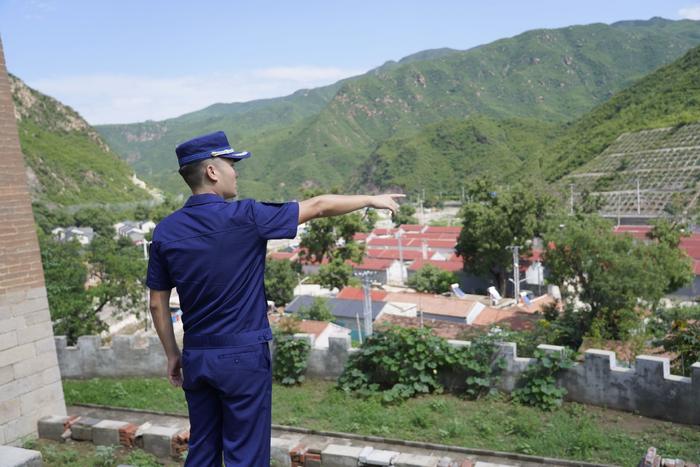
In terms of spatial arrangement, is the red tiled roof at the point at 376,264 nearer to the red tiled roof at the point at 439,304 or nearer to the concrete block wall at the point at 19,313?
the red tiled roof at the point at 439,304

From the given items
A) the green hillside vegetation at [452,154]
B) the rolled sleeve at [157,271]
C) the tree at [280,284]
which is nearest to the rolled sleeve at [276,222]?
the rolled sleeve at [157,271]

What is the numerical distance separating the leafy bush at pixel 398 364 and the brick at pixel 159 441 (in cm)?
274

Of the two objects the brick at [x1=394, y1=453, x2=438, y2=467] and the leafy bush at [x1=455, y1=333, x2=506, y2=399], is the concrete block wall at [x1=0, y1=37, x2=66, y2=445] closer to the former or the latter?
the brick at [x1=394, y1=453, x2=438, y2=467]

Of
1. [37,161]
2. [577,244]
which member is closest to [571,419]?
[577,244]

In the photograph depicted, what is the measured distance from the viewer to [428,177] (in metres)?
114

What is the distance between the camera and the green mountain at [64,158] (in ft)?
248

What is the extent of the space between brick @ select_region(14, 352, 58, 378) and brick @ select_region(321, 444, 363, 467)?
3756mm

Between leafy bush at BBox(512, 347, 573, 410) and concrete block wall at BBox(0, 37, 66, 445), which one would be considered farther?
leafy bush at BBox(512, 347, 573, 410)

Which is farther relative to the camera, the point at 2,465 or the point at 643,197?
the point at 643,197

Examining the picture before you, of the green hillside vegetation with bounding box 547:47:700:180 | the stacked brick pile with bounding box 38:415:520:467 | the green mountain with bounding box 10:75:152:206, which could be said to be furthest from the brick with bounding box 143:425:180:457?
the green mountain with bounding box 10:75:152:206

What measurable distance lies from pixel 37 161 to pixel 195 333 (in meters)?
86.2

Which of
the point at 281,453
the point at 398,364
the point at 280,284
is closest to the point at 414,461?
the point at 281,453

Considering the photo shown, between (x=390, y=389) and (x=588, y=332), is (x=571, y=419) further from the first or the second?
(x=588, y=332)

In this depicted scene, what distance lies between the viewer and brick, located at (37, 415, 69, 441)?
5.89 metres
